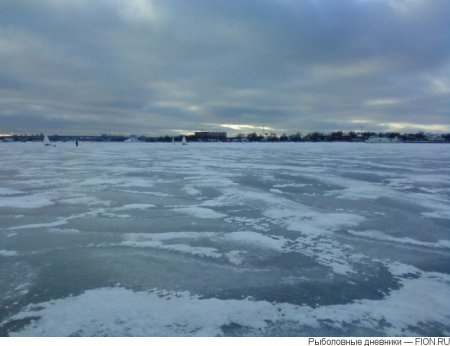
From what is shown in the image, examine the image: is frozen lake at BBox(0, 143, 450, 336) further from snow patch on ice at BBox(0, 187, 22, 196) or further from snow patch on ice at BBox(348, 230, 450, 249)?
snow patch on ice at BBox(0, 187, 22, 196)

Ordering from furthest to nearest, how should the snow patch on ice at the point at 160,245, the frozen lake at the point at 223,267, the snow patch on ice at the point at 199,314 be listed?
1. the snow patch on ice at the point at 160,245
2. the frozen lake at the point at 223,267
3. the snow patch on ice at the point at 199,314

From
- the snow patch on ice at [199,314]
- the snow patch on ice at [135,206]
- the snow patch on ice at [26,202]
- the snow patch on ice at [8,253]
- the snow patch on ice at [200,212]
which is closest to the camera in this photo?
the snow patch on ice at [199,314]

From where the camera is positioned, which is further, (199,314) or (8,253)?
(8,253)

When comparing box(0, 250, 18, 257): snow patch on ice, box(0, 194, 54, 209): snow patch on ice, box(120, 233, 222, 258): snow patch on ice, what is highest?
box(0, 194, 54, 209): snow patch on ice

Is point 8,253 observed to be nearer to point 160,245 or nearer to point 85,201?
point 160,245

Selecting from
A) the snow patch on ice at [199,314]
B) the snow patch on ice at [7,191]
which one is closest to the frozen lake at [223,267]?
the snow patch on ice at [199,314]

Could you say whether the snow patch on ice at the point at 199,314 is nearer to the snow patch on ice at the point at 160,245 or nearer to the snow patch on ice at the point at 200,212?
the snow patch on ice at the point at 160,245

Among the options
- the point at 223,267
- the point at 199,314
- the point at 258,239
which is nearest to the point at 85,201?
the point at 258,239

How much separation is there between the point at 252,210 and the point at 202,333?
408 cm

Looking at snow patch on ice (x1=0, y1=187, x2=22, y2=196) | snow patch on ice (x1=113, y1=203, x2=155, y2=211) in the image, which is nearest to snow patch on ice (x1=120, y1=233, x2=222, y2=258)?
snow patch on ice (x1=113, y1=203, x2=155, y2=211)

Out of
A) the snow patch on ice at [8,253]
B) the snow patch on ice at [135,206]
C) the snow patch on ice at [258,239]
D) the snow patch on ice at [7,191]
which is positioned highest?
the snow patch on ice at [135,206]

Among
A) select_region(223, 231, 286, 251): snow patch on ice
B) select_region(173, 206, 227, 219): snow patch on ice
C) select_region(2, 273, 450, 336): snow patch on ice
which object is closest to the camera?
select_region(2, 273, 450, 336): snow patch on ice

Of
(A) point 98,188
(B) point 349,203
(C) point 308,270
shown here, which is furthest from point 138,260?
(A) point 98,188

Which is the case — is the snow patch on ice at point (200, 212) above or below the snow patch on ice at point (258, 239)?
above
